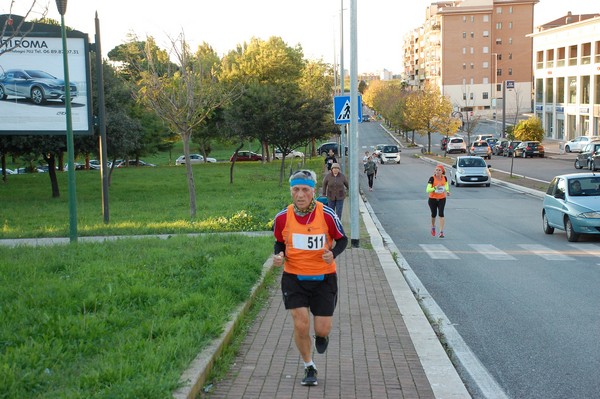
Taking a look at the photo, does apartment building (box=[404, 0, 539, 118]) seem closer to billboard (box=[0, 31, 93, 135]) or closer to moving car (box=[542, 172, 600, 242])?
moving car (box=[542, 172, 600, 242])

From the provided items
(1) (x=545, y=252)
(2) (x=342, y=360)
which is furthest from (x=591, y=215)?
(2) (x=342, y=360)

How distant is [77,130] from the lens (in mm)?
19781

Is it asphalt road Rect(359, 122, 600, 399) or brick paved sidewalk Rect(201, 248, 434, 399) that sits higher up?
brick paved sidewalk Rect(201, 248, 434, 399)

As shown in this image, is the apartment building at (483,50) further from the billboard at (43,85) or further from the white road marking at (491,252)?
the white road marking at (491,252)

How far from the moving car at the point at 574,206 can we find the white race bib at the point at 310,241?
491 inches

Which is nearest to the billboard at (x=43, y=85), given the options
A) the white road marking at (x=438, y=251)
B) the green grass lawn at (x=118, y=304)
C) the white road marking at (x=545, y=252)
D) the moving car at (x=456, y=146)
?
the green grass lawn at (x=118, y=304)

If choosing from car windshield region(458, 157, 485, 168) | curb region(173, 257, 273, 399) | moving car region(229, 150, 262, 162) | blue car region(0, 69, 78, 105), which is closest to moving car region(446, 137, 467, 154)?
moving car region(229, 150, 262, 162)

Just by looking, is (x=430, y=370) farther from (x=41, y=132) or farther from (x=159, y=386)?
(x=41, y=132)

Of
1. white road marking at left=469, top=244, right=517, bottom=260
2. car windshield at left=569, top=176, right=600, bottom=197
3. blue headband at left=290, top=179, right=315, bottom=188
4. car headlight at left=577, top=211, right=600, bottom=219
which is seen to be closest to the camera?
blue headband at left=290, top=179, right=315, bottom=188

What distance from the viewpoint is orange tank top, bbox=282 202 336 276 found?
602 centimetres

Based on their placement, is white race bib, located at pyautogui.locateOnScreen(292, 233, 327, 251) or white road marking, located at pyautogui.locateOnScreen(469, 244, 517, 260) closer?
white race bib, located at pyautogui.locateOnScreen(292, 233, 327, 251)

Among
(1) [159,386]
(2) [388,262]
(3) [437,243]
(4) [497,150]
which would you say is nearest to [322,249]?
(1) [159,386]

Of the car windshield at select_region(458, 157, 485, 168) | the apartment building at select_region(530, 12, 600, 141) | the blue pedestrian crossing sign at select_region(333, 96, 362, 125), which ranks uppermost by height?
the apartment building at select_region(530, 12, 600, 141)

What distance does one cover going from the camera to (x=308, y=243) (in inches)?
237
